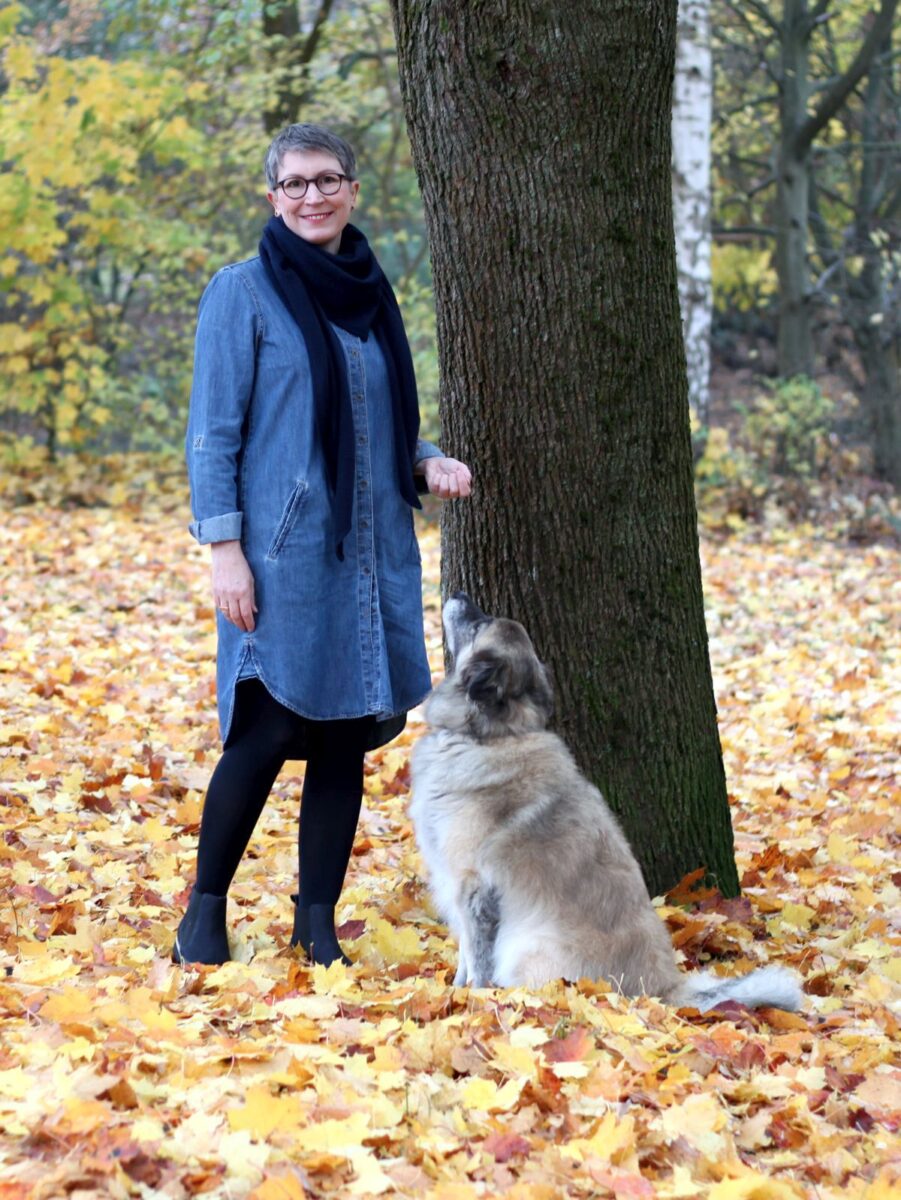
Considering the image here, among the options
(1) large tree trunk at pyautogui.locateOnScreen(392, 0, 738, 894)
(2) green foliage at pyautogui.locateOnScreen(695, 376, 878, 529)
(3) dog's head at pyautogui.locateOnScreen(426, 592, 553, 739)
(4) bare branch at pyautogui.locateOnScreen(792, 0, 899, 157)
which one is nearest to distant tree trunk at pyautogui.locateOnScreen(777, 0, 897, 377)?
(4) bare branch at pyautogui.locateOnScreen(792, 0, 899, 157)

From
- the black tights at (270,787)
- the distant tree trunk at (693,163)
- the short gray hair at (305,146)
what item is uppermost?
the distant tree trunk at (693,163)

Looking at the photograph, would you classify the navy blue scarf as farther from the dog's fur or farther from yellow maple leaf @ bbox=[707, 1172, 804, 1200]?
yellow maple leaf @ bbox=[707, 1172, 804, 1200]

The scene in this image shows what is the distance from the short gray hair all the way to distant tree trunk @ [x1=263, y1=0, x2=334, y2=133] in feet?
35.6

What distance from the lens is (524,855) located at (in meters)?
3.69

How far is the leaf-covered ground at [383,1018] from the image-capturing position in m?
2.60

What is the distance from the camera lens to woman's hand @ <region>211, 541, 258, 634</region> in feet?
11.7

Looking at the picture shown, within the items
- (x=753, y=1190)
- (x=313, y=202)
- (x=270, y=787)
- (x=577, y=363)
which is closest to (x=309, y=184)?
(x=313, y=202)

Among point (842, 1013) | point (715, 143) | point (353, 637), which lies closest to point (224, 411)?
point (353, 637)

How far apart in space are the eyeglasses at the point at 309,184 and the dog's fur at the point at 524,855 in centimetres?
129

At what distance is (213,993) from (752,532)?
10.2 m

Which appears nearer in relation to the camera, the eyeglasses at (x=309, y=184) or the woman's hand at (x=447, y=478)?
the eyeglasses at (x=309, y=184)

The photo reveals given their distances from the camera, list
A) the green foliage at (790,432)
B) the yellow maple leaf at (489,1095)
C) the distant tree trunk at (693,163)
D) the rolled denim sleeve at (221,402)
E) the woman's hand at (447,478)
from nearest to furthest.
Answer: the yellow maple leaf at (489,1095), the rolled denim sleeve at (221,402), the woman's hand at (447,478), the distant tree trunk at (693,163), the green foliage at (790,432)

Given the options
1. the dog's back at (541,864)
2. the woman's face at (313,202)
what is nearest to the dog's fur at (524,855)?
the dog's back at (541,864)

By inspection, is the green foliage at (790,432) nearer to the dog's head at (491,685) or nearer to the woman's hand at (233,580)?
the dog's head at (491,685)
